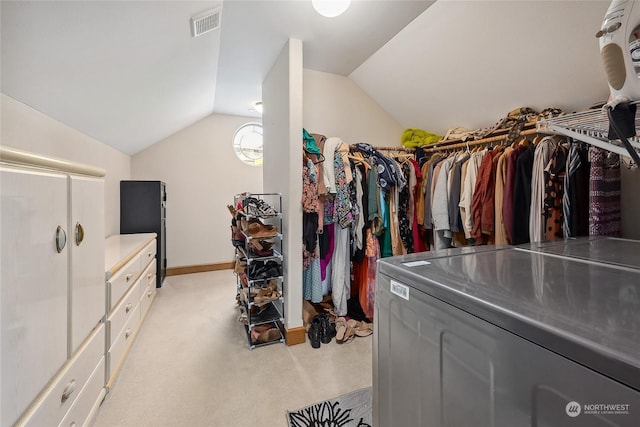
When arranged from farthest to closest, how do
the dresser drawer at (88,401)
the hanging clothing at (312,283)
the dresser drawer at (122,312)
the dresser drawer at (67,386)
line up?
the hanging clothing at (312,283)
the dresser drawer at (122,312)
the dresser drawer at (88,401)
the dresser drawer at (67,386)

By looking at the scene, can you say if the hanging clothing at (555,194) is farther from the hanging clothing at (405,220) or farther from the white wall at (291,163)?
the white wall at (291,163)

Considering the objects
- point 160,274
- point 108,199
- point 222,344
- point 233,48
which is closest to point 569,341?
point 222,344

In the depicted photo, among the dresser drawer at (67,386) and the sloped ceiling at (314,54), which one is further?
the sloped ceiling at (314,54)

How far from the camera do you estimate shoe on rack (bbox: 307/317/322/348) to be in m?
2.11

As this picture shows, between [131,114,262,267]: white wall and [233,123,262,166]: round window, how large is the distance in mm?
104

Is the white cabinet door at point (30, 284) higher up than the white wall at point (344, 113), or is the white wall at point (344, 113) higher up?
the white wall at point (344, 113)

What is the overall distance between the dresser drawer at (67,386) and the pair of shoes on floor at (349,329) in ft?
5.06

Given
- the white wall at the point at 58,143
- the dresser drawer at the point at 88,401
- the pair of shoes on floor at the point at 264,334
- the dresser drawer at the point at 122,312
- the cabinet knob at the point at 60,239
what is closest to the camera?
the cabinet knob at the point at 60,239

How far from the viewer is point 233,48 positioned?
2236 mm

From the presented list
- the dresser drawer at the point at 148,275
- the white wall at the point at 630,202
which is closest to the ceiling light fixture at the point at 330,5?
the white wall at the point at 630,202

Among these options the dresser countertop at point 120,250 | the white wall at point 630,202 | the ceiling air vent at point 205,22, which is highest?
the ceiling air vent at point 205,22

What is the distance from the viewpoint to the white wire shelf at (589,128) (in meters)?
1.01

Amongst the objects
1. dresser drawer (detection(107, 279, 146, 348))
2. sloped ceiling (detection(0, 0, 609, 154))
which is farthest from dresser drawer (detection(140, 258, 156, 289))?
→ sloped ceiling (detection(0, 0, 609, 154))

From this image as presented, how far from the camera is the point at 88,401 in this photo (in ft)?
4.17
